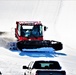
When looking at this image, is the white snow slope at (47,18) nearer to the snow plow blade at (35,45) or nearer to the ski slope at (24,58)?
the ski slope at (24,58)

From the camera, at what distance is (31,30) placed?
84.6 feet

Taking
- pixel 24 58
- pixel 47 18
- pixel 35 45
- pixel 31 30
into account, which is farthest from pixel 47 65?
pixel 47 18

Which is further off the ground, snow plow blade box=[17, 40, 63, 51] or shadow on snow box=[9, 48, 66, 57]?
snow plow blade box=[17, 40, 63, 51]

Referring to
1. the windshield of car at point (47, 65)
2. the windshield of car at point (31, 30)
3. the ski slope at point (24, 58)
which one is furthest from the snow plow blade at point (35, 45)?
the windshield of car at point (47, 65)

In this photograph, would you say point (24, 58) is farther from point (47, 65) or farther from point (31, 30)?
point (47, 65)

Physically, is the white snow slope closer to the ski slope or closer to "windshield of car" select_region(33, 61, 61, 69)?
the ski slope

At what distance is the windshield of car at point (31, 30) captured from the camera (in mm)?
25516

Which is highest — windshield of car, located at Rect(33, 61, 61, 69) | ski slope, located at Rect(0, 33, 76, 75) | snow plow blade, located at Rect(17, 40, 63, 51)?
windshield of car, located at Rect(33, 61, 61, 69)

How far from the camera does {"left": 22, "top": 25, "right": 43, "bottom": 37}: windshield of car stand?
25.5 metres

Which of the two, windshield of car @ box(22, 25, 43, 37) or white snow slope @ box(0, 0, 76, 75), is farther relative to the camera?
windshield of car @ box(22, 25, 43, 37)

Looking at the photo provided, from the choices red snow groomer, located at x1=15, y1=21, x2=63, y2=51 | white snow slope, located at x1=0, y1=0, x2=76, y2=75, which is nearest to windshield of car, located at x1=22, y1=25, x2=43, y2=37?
red snow groomer, located at x1=15, y1=21, x2=63, y2=51

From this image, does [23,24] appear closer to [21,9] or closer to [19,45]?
[19,45]

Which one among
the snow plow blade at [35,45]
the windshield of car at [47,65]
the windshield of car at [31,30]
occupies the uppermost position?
the windshield of car at [31,30]

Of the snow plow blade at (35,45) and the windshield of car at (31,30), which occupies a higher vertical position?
the windshield of car at (31,30)
